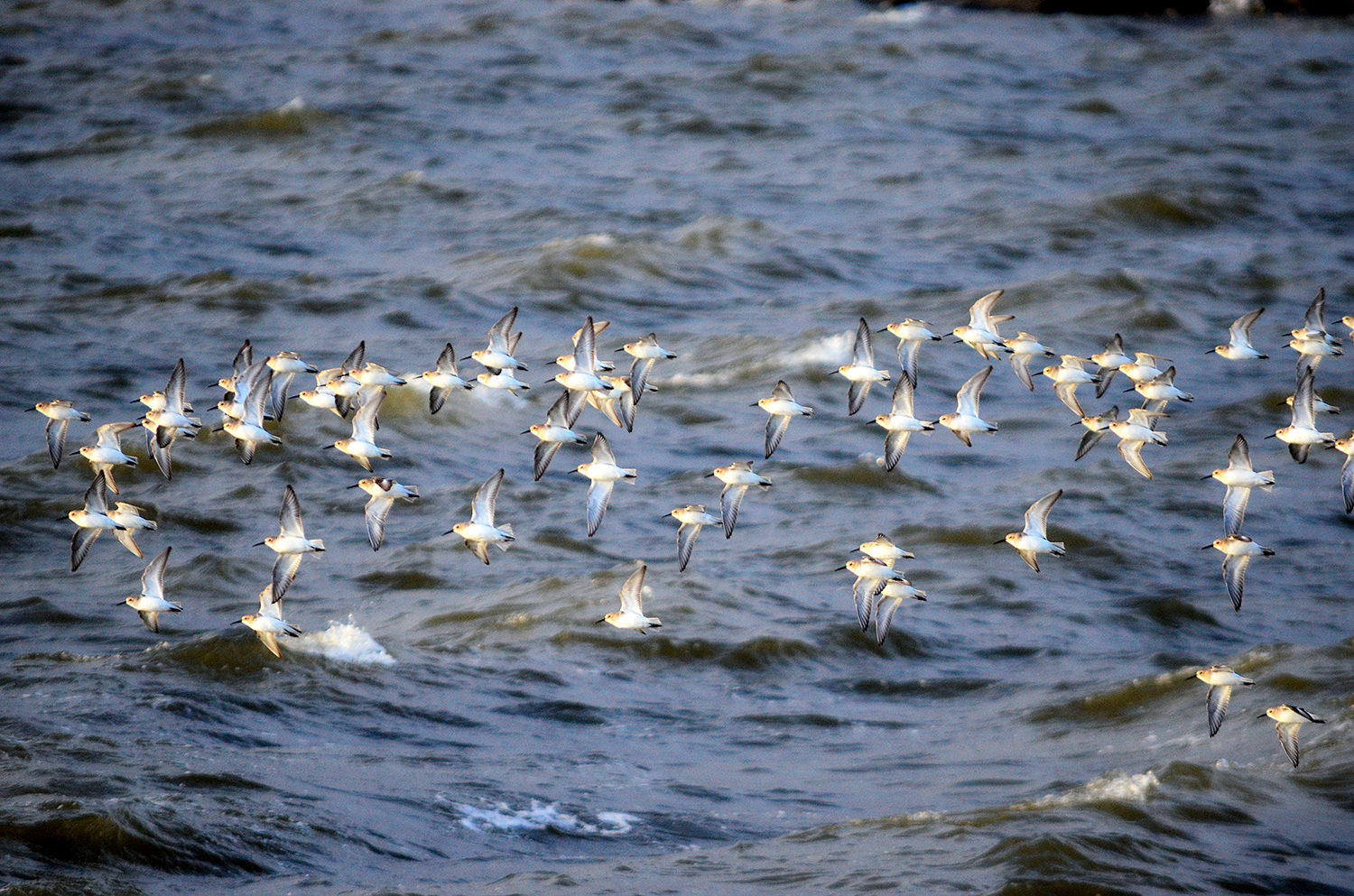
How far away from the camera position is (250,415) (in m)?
13.0

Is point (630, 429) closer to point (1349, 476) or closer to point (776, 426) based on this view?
point (776, 426)

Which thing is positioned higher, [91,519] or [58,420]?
[58,420]

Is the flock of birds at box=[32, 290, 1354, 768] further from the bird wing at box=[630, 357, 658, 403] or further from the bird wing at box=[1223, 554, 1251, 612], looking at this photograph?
the bird wing at box=[630, 357, 658, 403]

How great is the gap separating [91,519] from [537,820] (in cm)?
458

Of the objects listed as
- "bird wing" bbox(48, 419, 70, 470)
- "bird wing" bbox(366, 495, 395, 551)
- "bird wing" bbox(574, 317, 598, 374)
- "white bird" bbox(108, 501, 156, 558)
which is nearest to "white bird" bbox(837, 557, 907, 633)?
"bird wing" bbox(574, 317, 598, 374)

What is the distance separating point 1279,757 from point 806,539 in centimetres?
578

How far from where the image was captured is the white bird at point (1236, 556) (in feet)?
37.2

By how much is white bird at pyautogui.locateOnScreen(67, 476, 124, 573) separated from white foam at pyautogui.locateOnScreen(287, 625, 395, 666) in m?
1.94

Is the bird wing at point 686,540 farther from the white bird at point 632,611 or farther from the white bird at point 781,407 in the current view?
the white bird at point 781,407

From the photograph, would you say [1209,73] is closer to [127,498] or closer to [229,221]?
[229,221]

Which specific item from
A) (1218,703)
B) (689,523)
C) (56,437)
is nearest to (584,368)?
(689,523)

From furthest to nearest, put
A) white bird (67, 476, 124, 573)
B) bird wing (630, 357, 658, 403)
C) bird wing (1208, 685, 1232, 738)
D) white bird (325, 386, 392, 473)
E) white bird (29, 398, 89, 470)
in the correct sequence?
bird wing (630, 357, 658, 403), white bird (29, 398, 89, 470), white bird (325, 386, 392, 473), white bird (67, 476, 124, 573), bird wing (1208, 685, 1232, 738)

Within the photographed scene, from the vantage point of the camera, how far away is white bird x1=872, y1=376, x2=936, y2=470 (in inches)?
497

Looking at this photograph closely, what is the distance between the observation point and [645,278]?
24.1 metres
